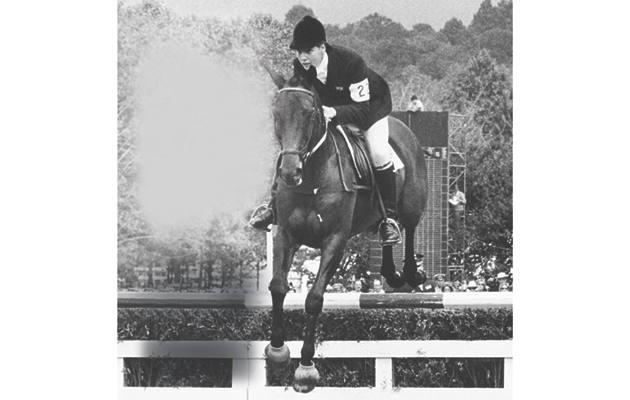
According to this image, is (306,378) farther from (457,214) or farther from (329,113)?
(329,113)

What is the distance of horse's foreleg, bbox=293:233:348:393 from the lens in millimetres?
7824

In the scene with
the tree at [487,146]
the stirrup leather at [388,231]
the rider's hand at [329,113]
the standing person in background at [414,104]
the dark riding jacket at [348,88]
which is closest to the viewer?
the rider's hand at [329,113]

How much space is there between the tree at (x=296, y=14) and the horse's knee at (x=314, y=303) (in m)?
2.05

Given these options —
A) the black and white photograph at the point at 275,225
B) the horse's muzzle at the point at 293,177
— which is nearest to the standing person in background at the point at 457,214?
the black and white photograph at the point at 275,225

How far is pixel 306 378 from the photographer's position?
325 inches

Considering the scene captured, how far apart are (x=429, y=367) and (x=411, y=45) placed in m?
2.46

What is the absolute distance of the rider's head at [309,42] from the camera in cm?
809

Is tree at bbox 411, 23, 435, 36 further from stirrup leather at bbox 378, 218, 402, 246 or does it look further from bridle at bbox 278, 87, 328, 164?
stirrup leather at bbox 378, 218, 402, 246

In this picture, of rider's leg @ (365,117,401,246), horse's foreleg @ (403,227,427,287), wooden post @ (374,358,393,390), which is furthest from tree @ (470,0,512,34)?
wooden post @ (374,358,393,390)

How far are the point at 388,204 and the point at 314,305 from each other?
36.8 inches

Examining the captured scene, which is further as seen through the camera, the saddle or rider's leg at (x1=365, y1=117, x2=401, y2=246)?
rider's leg at (x1=365, y1=117, x2=401, y2=246)

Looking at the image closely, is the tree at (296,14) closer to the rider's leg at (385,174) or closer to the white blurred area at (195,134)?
the white blurred area at (195,134)

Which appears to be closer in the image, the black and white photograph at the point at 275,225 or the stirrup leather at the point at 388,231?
the stirrup leather at the point at 388,231
